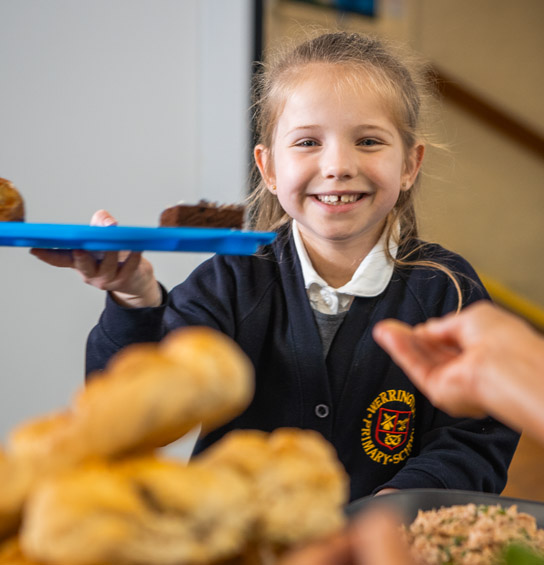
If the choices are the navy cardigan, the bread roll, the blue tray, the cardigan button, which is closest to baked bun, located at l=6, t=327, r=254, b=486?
the bread roll

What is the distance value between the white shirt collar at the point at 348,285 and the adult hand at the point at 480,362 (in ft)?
1.93

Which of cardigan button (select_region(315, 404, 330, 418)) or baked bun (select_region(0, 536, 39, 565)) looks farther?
cardigan button (select_region(315, 404, 330, 418))

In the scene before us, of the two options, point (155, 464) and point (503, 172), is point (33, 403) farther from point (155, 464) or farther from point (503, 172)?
point (503, 172)

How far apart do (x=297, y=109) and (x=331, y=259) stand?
25 centimetres

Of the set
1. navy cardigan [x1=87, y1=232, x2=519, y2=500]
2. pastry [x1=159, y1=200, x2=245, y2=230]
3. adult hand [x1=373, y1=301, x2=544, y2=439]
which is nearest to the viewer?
adult hand [x1=373, y1=301, x2=544, y2=439]

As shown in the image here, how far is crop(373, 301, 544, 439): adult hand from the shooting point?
0.39 m

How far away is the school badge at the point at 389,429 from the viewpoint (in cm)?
96

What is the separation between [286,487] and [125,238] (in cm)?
35

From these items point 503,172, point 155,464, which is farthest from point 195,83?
point 155,464

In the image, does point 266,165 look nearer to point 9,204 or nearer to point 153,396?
point 9,204

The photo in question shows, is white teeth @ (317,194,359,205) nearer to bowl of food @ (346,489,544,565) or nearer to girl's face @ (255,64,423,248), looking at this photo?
girl's face @ (255,64,423,248)

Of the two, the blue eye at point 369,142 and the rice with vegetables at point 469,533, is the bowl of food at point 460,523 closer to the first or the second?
the rice with vegetables at point 469,533

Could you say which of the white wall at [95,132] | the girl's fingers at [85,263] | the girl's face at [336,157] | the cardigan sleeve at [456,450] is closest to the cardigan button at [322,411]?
the cardigan sleeve at [456,450]

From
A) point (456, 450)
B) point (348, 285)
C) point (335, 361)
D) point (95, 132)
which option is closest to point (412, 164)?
point (348, 285)
